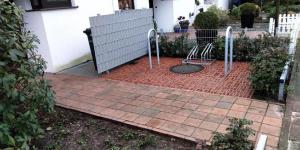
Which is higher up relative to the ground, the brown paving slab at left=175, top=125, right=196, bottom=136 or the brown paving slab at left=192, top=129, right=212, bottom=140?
the brown paving slab at left=175, top=125, right=196, bottom=136

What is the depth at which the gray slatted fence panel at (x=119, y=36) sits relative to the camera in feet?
18.8

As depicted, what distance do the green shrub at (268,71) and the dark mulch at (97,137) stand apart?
1.78 metres

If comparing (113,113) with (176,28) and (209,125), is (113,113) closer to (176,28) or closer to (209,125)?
(209,125)

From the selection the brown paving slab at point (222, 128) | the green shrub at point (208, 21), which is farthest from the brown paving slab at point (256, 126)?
the green shrub at point (208, 21)

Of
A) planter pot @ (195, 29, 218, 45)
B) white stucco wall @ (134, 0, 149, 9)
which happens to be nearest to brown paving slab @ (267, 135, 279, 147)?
planter pot @ (195, 29, 218, 45)

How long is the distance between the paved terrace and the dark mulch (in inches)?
4.3

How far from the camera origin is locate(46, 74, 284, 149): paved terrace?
335 cm

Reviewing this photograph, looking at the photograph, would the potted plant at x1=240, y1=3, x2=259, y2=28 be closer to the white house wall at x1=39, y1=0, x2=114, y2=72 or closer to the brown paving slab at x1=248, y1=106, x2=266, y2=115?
the white house wall at x1=39, y1=0, x2=114, y2=72

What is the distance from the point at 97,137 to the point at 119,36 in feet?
11.3

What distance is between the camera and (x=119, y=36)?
20.8 feet

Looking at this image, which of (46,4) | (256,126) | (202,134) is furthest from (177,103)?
(46,4)

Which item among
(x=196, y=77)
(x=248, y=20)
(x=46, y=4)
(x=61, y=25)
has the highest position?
(x=46, y=4)

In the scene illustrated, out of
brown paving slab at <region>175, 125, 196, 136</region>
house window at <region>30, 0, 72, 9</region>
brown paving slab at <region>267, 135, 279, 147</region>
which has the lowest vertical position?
brown paving slab at <region>267, 135, 279, 147</region>

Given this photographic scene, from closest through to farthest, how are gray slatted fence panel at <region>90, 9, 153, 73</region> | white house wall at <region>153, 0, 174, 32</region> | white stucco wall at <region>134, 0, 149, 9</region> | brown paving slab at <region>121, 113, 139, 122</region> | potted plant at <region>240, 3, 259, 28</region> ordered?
brown paving slab at <region>121, 113, 139, 122</region> → gray slatted fence panel at <region>90, 9, 153, 73</region> → white stucco wall at <region>134, 0, 149, 9</region> → potted plant at <region>240, 3, 259, 28</region> → white house wall at <region>153, 0, 174, 32</region>
